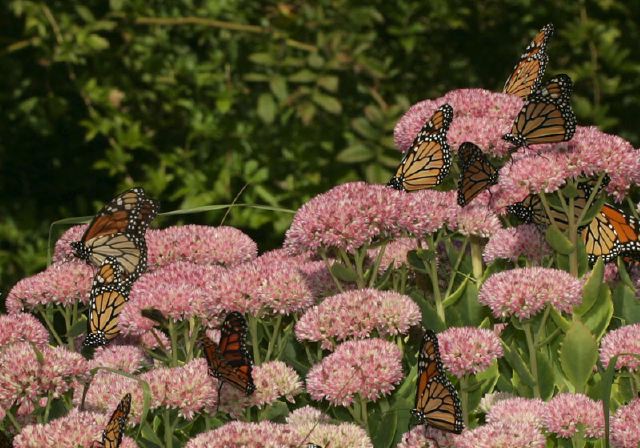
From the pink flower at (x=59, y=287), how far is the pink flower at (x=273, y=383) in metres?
0.73

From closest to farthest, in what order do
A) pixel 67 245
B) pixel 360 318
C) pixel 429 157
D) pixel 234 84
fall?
pixel 360 318
pixel 429 157
pixel 67 245
pixel 234 84

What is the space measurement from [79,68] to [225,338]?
4.65 meters

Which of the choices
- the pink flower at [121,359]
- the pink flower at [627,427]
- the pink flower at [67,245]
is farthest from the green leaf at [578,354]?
the pink flower at [67,245]

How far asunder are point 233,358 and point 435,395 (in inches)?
17.5

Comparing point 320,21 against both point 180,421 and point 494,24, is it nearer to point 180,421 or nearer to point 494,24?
point 494,24

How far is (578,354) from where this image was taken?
8.80 feet

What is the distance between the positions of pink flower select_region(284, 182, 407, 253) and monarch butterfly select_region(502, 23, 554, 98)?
2.38 ft

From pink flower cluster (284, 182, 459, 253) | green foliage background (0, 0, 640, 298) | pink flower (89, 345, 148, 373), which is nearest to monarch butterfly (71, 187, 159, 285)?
pink flower (89, 345, 148, 373)

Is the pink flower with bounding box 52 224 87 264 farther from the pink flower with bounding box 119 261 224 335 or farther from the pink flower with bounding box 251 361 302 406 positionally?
the pink flower with bounding box 251 361 302 406

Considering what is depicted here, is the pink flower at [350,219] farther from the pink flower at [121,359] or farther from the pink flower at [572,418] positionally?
the pink flower at [572,418]

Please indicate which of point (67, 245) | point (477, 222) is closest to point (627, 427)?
point (477, 222)

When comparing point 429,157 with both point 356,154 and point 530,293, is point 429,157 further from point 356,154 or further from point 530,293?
point 356,154

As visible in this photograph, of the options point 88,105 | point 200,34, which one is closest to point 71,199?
point 88,105

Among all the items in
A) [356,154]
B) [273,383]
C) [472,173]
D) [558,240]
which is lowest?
[356,154]
